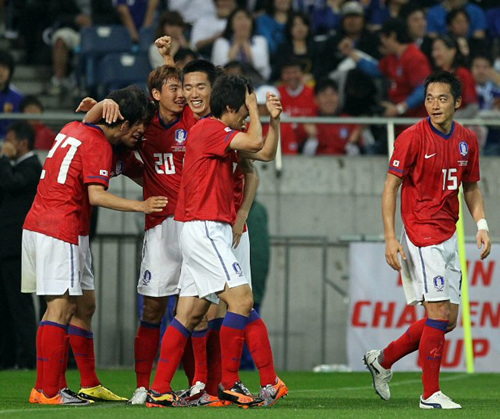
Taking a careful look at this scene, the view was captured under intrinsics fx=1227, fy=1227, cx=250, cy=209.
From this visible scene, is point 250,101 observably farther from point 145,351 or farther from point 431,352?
point 431,352

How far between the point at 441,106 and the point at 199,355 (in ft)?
7.76

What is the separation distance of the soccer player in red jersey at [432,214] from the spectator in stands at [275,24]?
8.38 meters

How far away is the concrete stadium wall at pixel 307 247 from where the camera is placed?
13977 millimetres

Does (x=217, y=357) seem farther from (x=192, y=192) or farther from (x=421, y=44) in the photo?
(x=421, y=44)

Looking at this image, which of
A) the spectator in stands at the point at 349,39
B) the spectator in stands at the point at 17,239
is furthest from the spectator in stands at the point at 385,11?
the spectator in stands at the point at 17,239

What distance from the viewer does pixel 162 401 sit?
25.7 ft

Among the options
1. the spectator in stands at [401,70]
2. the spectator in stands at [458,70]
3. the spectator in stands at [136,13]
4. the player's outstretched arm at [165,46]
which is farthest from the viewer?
the spectator in stands at [136,13]

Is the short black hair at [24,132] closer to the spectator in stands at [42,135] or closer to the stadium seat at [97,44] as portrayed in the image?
the spectator in stands at [42,135]

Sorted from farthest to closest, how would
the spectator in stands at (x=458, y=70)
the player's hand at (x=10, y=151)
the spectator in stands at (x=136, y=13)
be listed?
the spectator in stands at (x=136, y=13), the spectator in stands at (x=458, y=70), the player's hand at (x=10, y=151)

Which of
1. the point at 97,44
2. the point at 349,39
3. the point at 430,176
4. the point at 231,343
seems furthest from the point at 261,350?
the point at 97,44

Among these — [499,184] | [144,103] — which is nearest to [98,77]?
[499,184]

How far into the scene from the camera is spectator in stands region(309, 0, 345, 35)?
1775cm

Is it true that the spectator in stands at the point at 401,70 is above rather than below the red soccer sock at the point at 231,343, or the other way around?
above

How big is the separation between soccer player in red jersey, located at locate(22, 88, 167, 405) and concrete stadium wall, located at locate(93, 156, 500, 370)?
5695 millimetres
